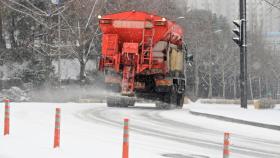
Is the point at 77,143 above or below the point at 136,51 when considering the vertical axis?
below

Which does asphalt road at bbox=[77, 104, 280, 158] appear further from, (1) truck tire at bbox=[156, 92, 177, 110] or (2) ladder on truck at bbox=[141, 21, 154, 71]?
(1) truck tire at bbox=[156, 92, 177, 110]

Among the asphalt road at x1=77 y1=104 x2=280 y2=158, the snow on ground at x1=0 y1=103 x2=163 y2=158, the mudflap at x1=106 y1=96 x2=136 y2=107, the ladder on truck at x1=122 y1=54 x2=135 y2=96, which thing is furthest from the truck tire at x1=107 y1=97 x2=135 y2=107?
the snow on ground at x1=0 y1=103 x2=163 y2=158

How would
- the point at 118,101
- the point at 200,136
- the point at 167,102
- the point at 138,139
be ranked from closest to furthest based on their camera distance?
the point at 138,139 < the point at 200,136 < the point at 167,102 < the point at 118,101

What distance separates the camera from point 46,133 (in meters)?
15.1

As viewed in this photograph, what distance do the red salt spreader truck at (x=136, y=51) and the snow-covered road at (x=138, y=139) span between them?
536 cm

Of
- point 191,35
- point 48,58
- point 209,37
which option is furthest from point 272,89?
point 48,58

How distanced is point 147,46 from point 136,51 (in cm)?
54

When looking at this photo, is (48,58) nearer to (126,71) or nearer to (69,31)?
(69,31)

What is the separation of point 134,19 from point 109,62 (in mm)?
2229

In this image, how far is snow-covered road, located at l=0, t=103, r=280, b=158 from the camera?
1198 centimetres

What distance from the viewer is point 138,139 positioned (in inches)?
591

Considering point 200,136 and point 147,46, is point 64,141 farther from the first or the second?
point 147,46

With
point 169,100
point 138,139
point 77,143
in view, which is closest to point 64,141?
point 77,143

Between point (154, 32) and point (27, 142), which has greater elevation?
point (154, 32)
